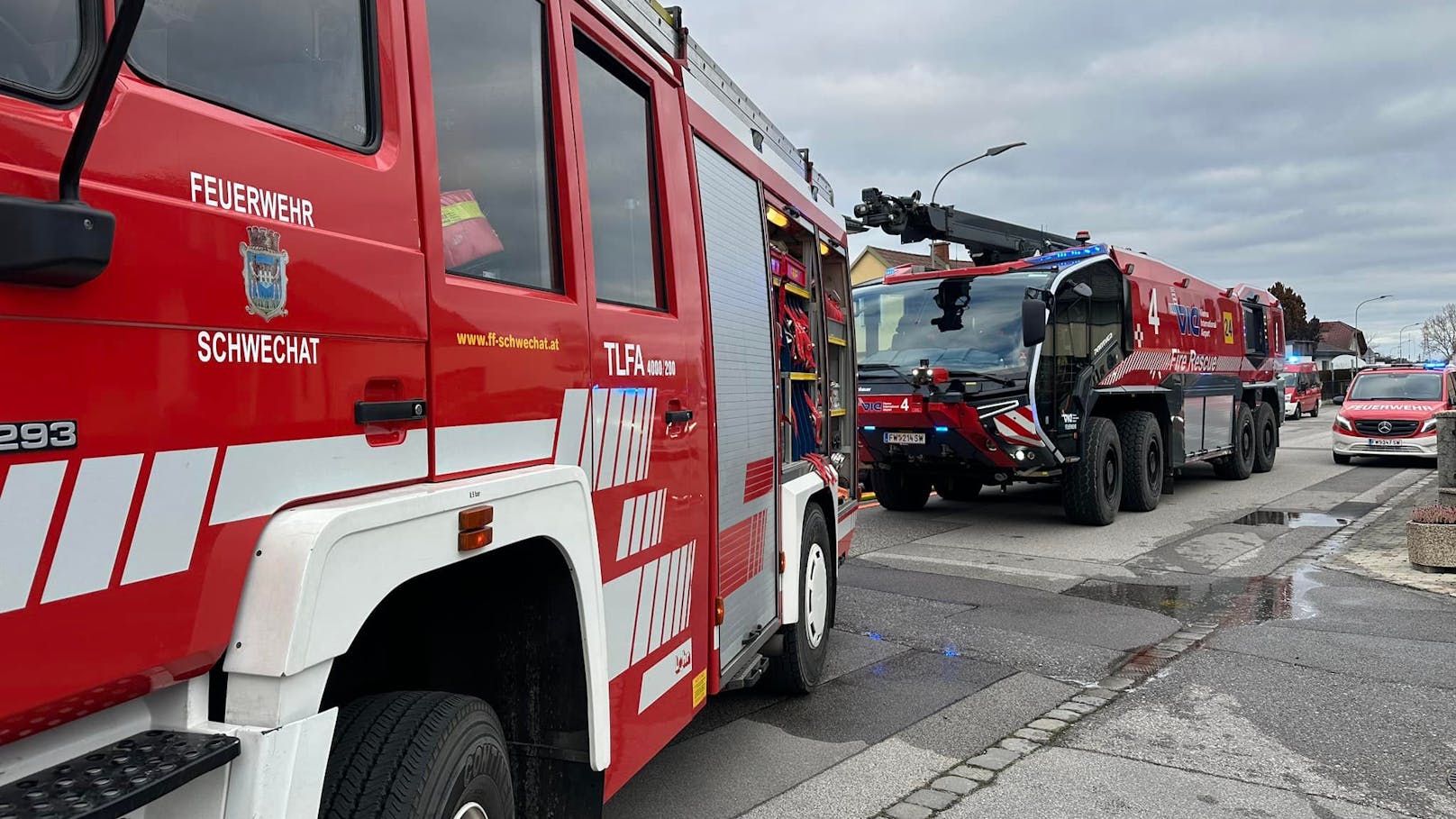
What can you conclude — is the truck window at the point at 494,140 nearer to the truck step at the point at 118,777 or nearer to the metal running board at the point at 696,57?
the metal running board at the point at 696,57

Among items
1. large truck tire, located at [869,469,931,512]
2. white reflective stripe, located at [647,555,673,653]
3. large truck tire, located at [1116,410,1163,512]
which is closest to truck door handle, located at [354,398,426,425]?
white reflective stripe, located at [647,555,673,653]

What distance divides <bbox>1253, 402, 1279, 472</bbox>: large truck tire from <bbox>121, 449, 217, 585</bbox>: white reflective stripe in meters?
17.8

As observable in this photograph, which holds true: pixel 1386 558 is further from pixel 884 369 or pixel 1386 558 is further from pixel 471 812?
pixel 471 812

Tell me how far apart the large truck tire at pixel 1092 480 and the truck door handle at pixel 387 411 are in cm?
968

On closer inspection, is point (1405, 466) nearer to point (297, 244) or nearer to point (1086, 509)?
point (1086, 509)

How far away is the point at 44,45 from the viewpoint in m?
1.40

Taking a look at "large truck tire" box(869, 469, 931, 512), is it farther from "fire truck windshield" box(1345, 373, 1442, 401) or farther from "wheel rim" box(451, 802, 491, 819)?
"fire truck windshield" box(1345, 373, 1442, 401)

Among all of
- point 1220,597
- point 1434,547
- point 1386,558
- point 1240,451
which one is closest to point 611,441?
point 1220,597

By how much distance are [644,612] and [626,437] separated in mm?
547

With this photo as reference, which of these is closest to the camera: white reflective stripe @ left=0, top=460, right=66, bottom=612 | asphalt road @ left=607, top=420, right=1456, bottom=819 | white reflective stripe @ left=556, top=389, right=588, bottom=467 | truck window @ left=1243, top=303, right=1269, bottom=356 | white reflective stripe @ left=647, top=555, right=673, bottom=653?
white reflective stripe @ left=0, top=460, right=66, bottom=612

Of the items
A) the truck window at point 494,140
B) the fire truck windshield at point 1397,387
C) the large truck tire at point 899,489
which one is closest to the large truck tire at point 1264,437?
the fire truck windshield at point 1397,387

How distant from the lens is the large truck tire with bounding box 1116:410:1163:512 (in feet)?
38.7

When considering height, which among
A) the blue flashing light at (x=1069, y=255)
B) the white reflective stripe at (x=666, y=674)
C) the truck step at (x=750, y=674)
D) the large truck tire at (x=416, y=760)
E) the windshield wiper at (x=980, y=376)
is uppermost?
the blue flashing light at (x=1069, y=255)

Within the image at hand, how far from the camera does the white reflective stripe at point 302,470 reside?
5.21 ft
